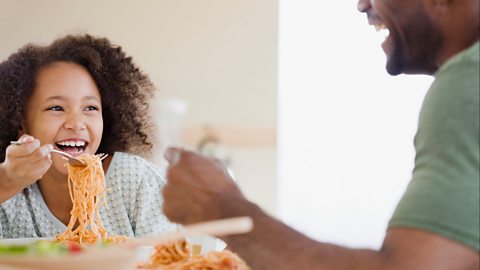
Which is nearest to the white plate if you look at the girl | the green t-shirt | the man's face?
the green t-shirt

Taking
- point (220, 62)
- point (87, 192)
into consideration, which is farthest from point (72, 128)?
A: point (220, 62)

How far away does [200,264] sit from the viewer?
1.60 meters

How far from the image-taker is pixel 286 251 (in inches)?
48.4

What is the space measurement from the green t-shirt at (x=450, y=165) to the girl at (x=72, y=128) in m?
1.44

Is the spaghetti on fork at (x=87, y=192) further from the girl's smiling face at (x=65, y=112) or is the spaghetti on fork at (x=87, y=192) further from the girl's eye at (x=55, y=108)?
the girl's eye at (x=55, y=108)

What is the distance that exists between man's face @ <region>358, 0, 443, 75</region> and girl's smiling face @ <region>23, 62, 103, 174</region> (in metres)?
1.40

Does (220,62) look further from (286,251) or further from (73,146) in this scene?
Answer: (286,251)

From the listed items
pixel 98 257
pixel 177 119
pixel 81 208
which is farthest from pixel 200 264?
pixel 177 119

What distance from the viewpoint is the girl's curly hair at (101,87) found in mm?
2846

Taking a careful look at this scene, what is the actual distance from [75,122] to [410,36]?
1.49 meters

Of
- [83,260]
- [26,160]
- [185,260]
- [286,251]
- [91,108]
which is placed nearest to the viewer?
[83,260]

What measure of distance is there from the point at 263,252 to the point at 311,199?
3.70 meters

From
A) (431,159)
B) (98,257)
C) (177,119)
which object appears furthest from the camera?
(177,119)

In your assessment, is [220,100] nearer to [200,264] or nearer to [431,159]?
[200,264]
